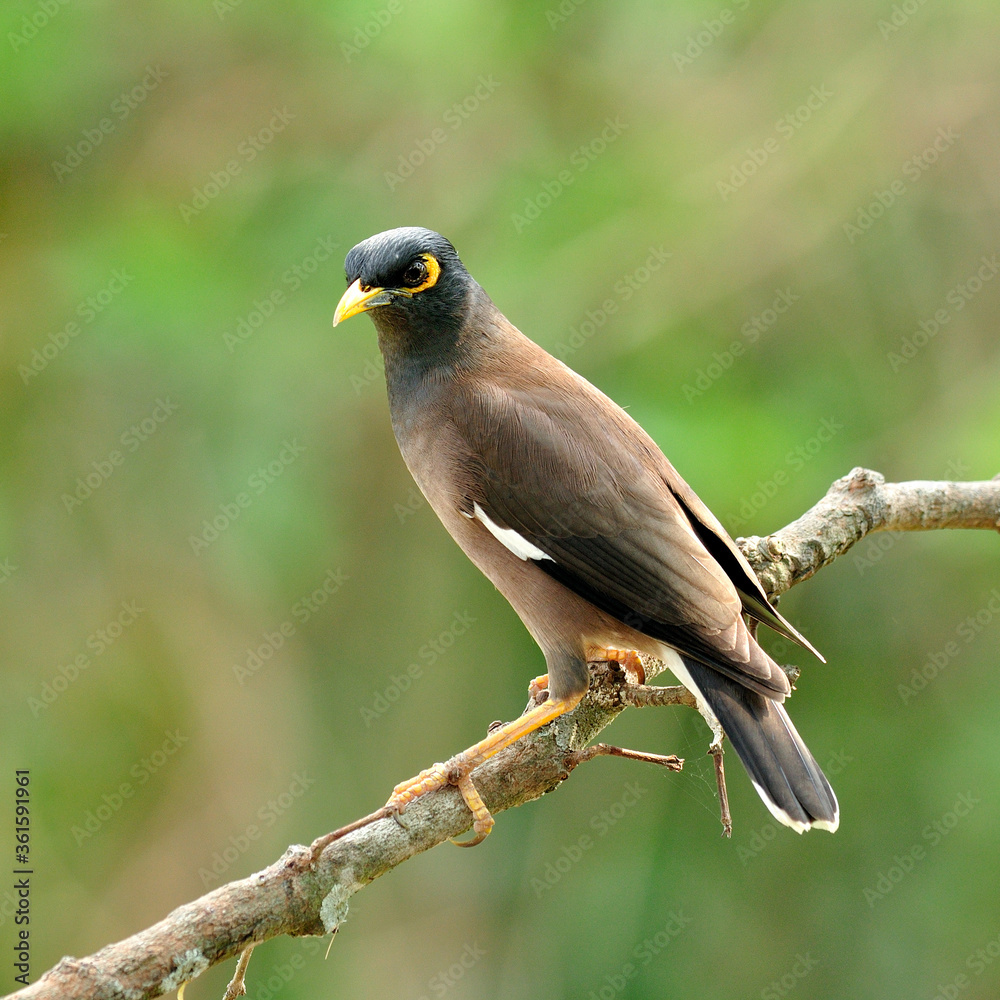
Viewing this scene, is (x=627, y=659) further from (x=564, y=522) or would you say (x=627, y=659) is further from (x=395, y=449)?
(x=395, y=449)

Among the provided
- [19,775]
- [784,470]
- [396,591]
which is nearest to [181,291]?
[396,591]

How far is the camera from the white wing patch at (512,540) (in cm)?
287

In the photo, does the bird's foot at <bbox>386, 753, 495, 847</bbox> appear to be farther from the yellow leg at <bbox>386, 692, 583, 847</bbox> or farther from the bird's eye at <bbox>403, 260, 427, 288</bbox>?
the bird's eye at <bbox>403, 260, 427, 288</bbox>

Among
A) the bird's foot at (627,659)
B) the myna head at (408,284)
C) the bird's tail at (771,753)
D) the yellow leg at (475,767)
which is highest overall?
the myna head at (408,284)

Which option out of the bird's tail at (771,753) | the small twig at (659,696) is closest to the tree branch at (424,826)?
the small twig at (659,696)

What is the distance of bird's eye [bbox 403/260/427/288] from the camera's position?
9.82 feet

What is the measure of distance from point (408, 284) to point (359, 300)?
170mm

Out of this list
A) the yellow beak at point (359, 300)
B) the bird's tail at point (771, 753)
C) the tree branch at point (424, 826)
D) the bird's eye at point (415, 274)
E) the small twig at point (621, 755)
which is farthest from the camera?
the bird's eye at point (415, 274)

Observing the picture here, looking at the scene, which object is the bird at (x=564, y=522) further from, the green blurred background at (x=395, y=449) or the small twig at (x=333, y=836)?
the green blurred background at (x=395, y=449)

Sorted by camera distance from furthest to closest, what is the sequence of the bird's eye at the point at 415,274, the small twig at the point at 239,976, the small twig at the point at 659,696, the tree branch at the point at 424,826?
the bird's eye at the point at 415,274 < the small twig at the point at 659,696 < the small twig at the point at 239,976 < the tree branch at the point at 424,826

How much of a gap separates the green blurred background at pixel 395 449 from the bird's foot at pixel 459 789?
2009 mm

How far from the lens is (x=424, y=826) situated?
2422mm

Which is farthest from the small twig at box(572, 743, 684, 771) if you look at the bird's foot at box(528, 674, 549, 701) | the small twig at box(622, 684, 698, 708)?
the bird's foot at box(528, 674, 549, 701)

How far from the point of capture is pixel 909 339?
195 inches
